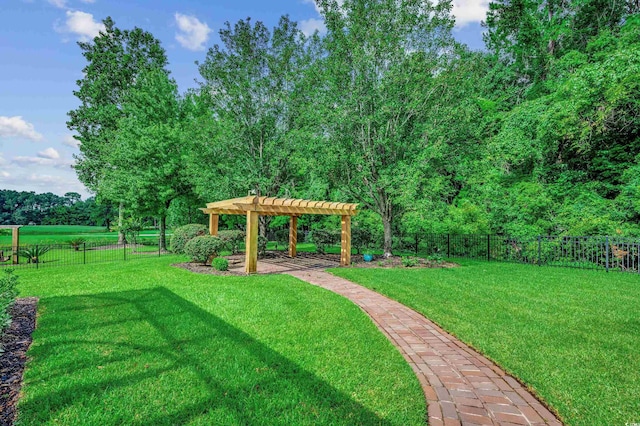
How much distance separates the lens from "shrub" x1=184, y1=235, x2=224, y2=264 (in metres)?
10.6

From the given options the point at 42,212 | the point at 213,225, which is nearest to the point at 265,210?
the point at 213,225

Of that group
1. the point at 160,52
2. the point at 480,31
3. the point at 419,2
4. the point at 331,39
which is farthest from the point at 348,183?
the point at 160,52

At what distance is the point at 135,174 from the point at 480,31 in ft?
82.3

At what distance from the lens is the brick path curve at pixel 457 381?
8.51 ft

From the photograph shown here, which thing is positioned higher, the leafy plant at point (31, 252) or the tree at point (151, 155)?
the tree at point (151, 155)

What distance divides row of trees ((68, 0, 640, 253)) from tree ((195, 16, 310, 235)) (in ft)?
0.21

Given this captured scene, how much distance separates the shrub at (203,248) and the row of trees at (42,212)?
176 ft

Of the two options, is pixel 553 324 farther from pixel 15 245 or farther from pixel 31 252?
pixel 31 252

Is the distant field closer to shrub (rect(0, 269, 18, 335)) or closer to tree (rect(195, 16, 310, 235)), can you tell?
tree (rect(195, 16, 310, 235))

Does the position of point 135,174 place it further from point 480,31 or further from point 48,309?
point 480,31

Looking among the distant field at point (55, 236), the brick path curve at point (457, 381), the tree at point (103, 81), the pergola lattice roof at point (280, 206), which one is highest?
the tree at point (103, 81)

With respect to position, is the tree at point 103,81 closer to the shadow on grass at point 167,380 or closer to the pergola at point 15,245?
the pergola at point 15,245

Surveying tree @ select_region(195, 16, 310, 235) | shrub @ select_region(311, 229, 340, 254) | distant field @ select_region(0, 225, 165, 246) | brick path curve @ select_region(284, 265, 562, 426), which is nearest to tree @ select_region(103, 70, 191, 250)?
tree @ select_region(195, 16, 310, 235)

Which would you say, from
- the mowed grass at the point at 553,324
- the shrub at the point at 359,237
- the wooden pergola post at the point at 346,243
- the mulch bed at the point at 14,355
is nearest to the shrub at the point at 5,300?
the mulch bed at the point at 14,355
